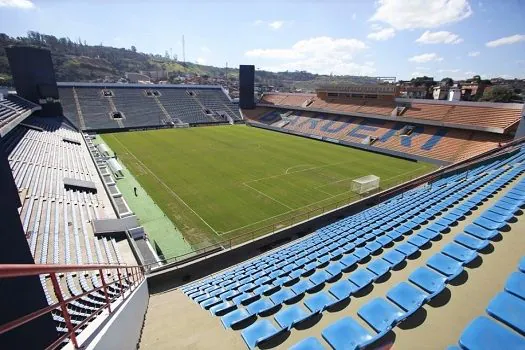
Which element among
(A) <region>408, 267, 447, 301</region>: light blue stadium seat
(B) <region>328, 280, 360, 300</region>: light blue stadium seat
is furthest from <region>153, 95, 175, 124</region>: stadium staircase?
(A) <region>408, 267, 447, 301</region>: light blue stadium seat

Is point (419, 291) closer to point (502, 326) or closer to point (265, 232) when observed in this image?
point (502, 326)

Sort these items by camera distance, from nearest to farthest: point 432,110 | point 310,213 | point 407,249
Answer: point 407,249 → point 310,213 → point 432,110

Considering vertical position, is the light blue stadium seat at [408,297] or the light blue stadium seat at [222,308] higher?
the light blue stadium seat at [408,297]

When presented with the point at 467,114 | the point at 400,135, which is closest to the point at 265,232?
the point at 400,135

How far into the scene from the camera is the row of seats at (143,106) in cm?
5097

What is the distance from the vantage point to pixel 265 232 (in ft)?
59.5

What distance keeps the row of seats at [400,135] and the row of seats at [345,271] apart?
2184cm

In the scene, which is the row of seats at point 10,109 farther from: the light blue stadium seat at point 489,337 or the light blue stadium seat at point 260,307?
the light blue stadium seat at point 489,337

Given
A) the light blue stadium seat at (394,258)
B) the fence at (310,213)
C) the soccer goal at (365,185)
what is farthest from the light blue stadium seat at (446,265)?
the soccer goal at (365,185)

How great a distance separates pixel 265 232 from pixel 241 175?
11.8 meters

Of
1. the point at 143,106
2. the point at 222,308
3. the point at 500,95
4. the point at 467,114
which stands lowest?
the point at 222,308

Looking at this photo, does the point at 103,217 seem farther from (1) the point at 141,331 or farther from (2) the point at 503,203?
(2) the point at 503,203

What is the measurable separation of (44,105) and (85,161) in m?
19.0

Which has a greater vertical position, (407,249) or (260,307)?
(407,249)
